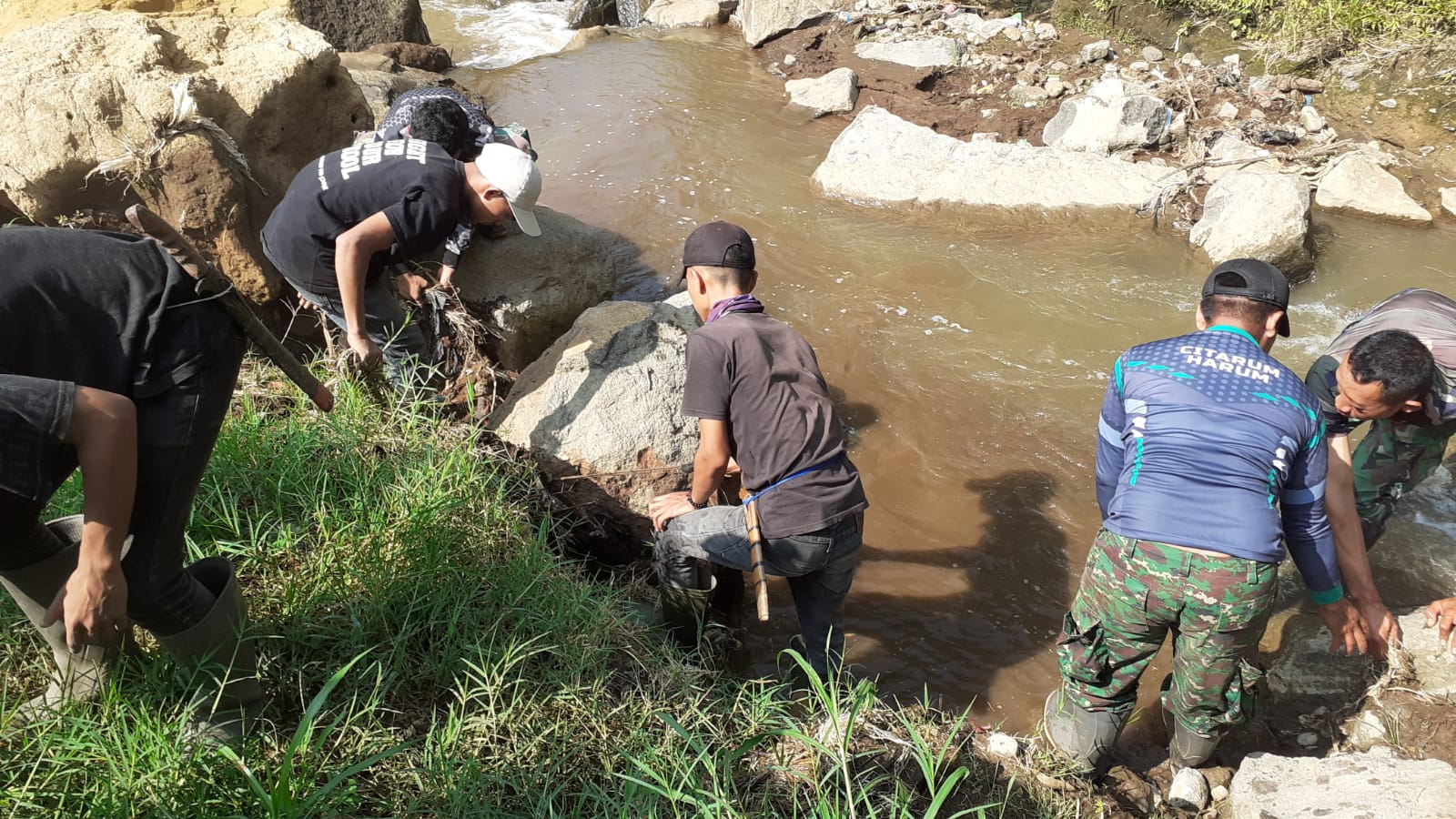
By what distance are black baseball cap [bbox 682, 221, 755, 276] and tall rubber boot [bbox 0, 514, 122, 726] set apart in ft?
5.92

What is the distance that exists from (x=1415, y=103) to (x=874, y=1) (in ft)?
18.5

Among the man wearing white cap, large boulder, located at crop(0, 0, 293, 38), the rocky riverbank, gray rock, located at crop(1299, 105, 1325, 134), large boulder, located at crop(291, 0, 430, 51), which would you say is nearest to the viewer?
the man wearing white cap

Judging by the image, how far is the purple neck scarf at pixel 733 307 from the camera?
270 centimetres

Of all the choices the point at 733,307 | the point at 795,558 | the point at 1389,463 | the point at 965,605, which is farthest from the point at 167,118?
the point at 1389,463

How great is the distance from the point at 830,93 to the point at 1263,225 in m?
4.42

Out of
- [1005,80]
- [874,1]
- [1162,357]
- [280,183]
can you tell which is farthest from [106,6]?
[874,1]

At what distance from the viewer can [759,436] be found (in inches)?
105

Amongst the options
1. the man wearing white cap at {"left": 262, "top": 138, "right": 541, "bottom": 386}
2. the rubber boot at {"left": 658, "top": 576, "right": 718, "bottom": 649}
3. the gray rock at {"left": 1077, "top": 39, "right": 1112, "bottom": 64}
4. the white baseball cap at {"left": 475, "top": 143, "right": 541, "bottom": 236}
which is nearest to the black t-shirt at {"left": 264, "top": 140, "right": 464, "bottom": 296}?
the man wearing white cap at {"left": 262, "top": 138, "right": 541, "bottom": 386}

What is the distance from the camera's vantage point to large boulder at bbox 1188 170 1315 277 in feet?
18.5

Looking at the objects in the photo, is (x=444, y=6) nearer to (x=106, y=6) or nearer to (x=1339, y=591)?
(x=106, y=6)

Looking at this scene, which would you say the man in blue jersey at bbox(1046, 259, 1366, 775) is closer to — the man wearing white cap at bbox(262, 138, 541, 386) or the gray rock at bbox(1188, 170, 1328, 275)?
the man wearing white cap at bbox(262, 138, 541, 386)

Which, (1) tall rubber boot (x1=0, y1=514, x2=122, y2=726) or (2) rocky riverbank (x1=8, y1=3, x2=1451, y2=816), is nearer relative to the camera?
(1) tall rubber boot (x1=0, y1=514, x2=122, y2=726)

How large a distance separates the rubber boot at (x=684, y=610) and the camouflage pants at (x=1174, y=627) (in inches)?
46.6

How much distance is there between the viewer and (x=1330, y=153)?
6898 millimetres
